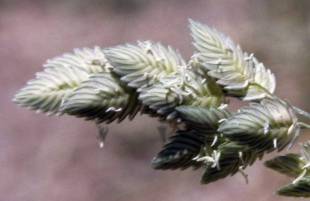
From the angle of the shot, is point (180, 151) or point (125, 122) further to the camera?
point (125, 122)

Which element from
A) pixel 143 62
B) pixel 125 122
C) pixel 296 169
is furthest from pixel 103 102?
pixel 125 122

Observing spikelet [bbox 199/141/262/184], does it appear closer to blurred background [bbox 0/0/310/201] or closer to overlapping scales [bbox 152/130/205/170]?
overlapping scales [bbox 152/130/205/170]

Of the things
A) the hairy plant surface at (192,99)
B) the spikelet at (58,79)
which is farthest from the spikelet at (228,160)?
the spikelet at (58,79)

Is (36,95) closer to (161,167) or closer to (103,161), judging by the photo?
(161,167)

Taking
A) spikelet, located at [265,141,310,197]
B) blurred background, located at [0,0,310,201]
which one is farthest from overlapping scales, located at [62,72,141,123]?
blurred background, located at [0,0,310,201]

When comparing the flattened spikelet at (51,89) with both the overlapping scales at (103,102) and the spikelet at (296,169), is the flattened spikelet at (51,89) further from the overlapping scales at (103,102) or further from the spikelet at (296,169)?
the spikelet at (296,169)

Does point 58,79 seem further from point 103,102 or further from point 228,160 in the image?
point 228,160
